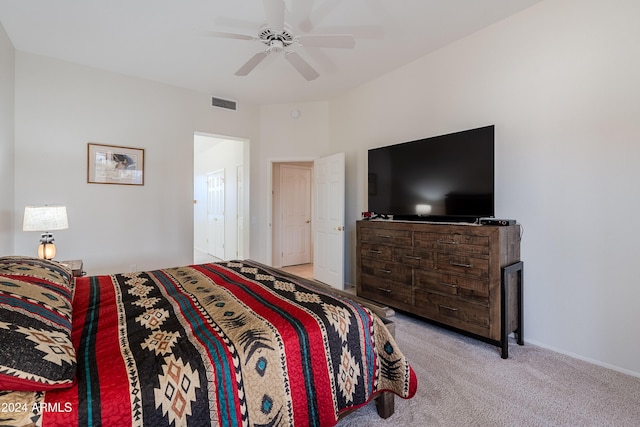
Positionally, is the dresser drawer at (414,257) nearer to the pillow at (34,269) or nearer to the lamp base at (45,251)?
the pillow at (34,269)

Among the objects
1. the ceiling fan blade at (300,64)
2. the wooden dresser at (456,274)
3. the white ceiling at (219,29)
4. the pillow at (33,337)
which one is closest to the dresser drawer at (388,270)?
the wooden dresser at (456,274)

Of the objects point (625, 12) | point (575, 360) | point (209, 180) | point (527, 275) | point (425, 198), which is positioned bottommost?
point (575, 360)

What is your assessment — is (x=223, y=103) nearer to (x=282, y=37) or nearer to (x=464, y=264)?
(x=282, y=37)

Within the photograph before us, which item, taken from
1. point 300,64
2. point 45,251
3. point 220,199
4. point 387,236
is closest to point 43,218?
point 45,251

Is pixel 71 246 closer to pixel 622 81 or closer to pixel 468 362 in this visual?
pixel 468 362

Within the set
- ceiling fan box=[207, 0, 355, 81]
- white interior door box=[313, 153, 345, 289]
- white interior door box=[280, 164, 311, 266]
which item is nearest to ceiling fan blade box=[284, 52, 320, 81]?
ceiling fan box=[207, 0, 355, 81]

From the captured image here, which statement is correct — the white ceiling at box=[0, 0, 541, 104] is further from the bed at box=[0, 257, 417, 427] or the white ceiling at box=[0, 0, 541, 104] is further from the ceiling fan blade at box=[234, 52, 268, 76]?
the bed at box=[0, 257, 417, 427]

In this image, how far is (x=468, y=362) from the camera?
2.33 meters

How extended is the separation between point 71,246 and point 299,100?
371cm

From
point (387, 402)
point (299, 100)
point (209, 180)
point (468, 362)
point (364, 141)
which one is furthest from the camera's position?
point (209, 180)

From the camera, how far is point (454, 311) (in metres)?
2.68

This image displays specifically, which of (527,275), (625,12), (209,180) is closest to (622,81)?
(625,12)

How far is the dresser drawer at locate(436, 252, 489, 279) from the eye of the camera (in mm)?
2480

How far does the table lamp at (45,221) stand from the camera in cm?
266
